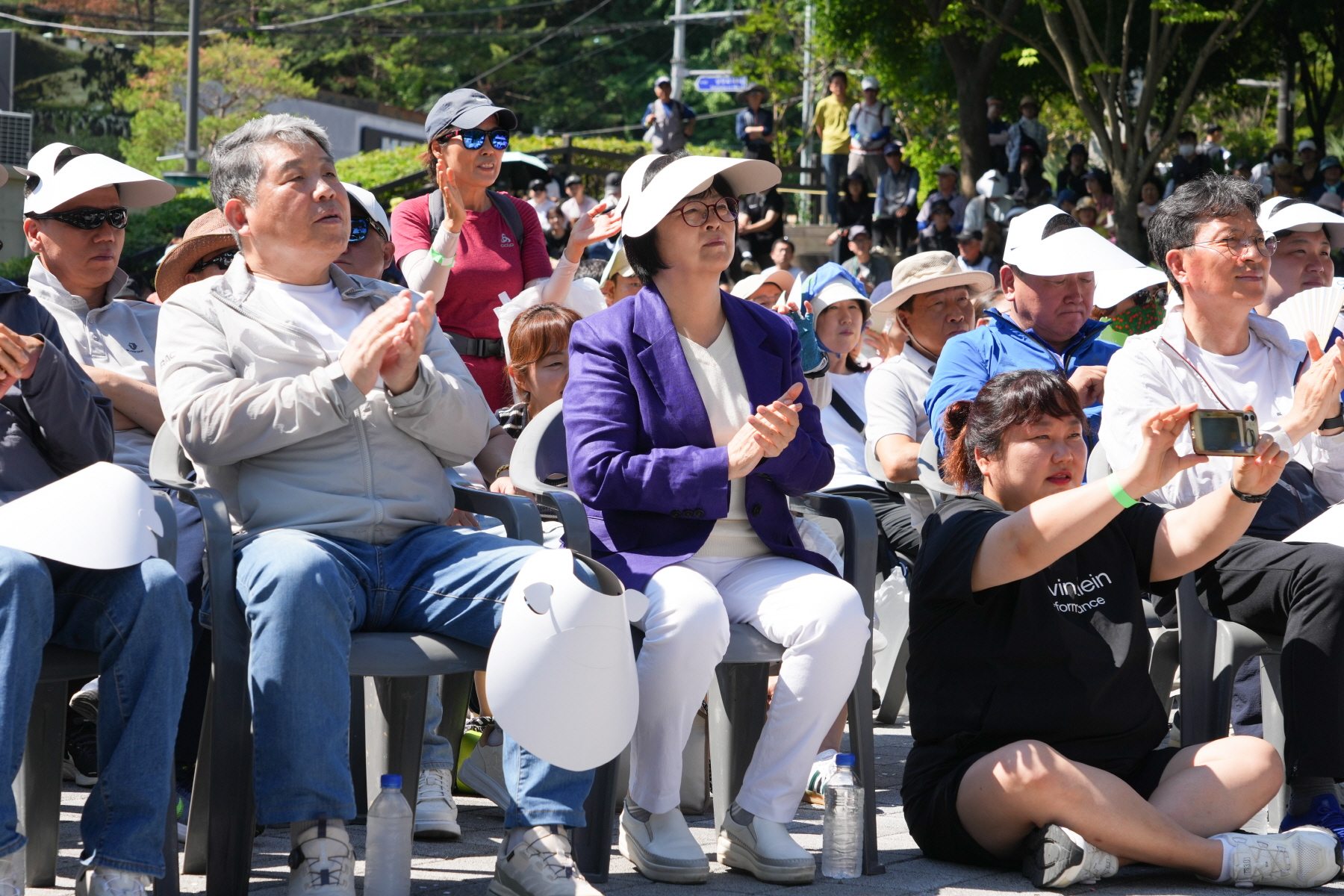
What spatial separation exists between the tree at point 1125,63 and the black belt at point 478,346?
1303 centimetres

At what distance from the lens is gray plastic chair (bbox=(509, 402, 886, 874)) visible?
3529 mm

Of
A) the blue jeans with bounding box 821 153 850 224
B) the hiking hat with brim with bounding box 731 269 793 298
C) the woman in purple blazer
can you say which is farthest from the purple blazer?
the blue jeans with bounding box 821 153 850 224

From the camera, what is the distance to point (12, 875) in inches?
105

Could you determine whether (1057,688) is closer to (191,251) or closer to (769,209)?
(191,251)

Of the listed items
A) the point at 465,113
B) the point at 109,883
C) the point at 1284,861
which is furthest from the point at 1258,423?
the point at 465,113

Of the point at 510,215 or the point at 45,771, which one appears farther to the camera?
the point at 510,215

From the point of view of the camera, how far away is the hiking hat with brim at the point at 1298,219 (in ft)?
17.7

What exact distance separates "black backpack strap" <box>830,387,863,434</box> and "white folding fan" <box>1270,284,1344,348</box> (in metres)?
1.67

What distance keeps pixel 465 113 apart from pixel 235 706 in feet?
10.2

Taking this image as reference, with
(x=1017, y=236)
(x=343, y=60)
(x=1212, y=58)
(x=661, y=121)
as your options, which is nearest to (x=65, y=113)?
(x=343, y=60)

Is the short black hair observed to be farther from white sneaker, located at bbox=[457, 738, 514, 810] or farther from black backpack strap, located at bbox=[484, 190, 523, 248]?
black backpack strap, located at bbox=[484, 190, 523, 248]

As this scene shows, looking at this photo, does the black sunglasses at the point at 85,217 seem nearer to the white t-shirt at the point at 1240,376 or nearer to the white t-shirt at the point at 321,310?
the white t-shirt at the point at 321,310

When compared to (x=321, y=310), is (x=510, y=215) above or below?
above

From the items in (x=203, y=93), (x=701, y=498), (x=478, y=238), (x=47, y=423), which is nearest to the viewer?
(x=47, y=423)
